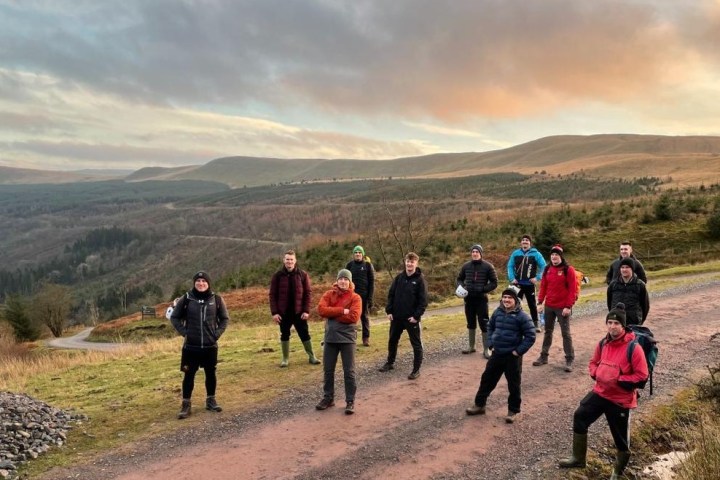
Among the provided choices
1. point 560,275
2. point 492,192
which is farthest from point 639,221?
point 492,192

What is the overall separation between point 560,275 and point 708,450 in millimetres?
4615

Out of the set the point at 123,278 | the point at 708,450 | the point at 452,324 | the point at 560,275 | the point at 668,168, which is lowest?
the point at 123,278

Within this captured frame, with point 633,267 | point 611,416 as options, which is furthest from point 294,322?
point 633,267

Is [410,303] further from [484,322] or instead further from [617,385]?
[617,385]

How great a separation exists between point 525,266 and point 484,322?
79.7 inches

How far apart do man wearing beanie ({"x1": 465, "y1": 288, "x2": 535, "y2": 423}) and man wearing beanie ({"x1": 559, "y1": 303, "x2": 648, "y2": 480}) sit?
1.32 meters

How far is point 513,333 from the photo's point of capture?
733 centimetres

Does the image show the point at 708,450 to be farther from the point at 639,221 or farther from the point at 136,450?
the point at 639,221

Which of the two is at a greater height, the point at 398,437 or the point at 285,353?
the point at 285,353

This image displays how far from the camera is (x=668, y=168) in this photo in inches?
4254

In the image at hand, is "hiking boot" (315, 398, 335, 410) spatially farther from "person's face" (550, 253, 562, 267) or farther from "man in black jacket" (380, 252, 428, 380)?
"person's face" (550, 253, 562, 267)

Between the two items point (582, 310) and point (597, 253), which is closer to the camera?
point (582, 310)

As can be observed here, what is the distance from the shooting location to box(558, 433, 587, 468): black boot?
6062 millimetres

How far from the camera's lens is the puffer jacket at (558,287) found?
31.4 feet
